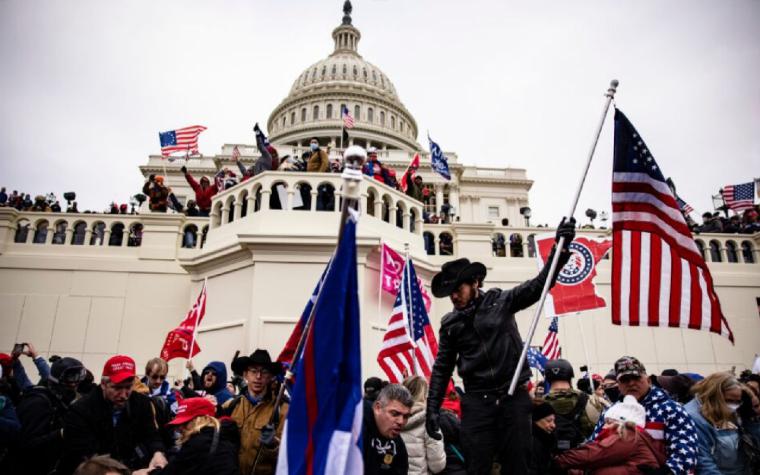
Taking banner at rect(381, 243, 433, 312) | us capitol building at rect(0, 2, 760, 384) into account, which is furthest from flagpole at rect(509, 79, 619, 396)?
banner at rect(381, 243, 433, 312)

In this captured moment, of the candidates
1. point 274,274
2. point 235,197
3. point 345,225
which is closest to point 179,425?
point 345,225

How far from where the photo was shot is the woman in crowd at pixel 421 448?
164 inches

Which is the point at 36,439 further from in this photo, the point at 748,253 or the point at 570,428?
the point at 748,253

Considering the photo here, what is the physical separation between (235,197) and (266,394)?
27.4 feet

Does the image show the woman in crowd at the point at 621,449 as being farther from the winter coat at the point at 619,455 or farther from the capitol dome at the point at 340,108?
the capitol dome at the point at 340,108

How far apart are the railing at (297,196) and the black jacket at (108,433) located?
7108 millimetres

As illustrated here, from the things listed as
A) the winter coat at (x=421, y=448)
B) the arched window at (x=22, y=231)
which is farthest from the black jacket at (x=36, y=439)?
the arched window at (x=22, y=231)

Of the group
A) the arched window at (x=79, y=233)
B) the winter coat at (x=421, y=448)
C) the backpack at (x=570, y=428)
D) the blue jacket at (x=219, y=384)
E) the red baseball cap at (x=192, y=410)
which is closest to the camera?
the red baseball cap at (x=192, y=410)

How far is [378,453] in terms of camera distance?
3518 millimetres

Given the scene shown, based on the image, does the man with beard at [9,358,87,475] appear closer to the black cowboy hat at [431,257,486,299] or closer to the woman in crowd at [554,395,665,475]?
the black cowboy hat at [431,257,486,299]

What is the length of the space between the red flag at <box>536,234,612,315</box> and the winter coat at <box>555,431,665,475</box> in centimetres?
666

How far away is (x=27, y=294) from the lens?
1212 cm

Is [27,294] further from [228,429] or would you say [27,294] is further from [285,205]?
[228,429]

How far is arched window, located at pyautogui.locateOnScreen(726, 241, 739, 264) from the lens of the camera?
48.1 feet
